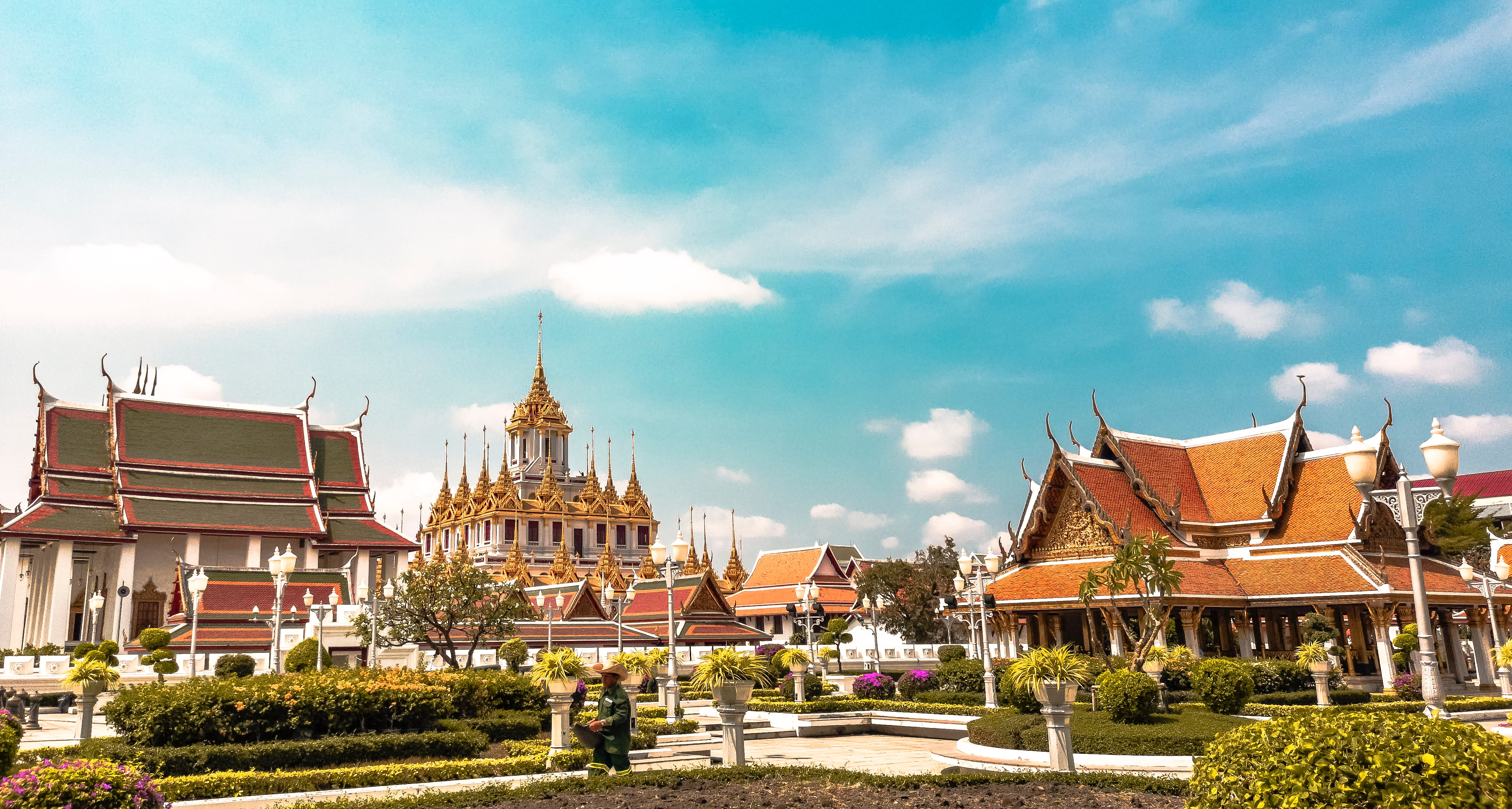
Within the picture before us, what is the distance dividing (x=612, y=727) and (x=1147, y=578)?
596 inches

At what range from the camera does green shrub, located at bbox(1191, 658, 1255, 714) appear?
1683 cm

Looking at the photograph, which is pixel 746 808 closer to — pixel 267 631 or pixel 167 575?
pixel 267 631

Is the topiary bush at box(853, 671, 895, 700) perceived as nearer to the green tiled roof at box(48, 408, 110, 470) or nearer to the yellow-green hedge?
the yellow-green hedge

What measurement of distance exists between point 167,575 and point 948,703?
33812mm

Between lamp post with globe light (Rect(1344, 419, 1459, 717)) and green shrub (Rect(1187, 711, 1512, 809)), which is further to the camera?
lamp post with globe light (Rect(1344, 419, 1459, 717))

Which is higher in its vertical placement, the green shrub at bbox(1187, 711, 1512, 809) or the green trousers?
the green shrub at bbox(1187, 711, 1512, 809)

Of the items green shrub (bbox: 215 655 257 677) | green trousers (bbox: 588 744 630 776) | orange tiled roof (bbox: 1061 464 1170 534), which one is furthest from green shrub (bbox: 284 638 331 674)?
orange tiled roof (bbox: 1061 464 1170 534)

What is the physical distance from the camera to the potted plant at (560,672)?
13.7 m

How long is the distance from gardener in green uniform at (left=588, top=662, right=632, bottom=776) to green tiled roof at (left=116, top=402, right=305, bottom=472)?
3997 centimetres

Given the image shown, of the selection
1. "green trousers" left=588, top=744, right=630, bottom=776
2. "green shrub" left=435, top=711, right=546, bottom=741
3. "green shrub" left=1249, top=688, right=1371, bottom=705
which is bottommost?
"green shrub" left=1249, top=688, right=1371, bottom=705

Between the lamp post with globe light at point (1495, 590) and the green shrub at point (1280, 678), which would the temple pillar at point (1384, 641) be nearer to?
the lamp post with globe light at point (1495, 590)

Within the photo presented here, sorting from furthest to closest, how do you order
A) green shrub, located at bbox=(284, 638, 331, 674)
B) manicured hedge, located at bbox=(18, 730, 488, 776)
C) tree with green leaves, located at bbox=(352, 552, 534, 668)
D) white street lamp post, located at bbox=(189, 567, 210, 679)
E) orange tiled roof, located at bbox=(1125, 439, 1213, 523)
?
orange tiled roof, located at bbox=(1125, 439, 1213, 523), tree with green leaves, located at bbox=(352, 552, 534, 668), green shrub, located at bbox=(284, 638, 331, 674), white street lamp post, located at bbox=(189, 567, 210, 679), manicured hedge, located at bbox=(18, 730, 488, 776)

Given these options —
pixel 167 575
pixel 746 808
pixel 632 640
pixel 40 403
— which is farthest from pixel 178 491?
pixel 746 808

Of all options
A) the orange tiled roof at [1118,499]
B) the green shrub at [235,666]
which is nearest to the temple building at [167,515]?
the green shrub at [235,666]
